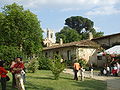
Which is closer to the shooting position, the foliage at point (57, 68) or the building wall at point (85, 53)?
the foliage at point (57, 68)

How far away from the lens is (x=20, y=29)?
3316 centimetres

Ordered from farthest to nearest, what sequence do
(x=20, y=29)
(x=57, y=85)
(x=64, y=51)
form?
(x=64, y=51) < (x=20, y=29) < (x=57, y=85)

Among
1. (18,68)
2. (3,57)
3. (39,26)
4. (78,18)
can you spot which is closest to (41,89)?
(18,68)

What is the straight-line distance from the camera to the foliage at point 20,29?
32312 mm

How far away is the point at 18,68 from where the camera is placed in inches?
396

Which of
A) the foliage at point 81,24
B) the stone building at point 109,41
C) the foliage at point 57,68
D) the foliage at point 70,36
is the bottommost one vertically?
the foliage at point 57,68

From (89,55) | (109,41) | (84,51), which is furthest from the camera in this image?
(89,55)

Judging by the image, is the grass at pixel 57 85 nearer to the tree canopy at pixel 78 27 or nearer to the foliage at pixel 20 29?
the foliage at pixel 20 29

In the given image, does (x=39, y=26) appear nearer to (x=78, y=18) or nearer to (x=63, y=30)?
(x=63, y=30)

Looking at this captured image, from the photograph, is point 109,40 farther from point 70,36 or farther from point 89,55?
point 70,36

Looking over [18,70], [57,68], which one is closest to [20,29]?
[57,68]

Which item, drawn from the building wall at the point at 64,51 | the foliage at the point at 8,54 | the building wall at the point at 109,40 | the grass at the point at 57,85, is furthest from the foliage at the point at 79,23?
the grass at the point at 57,85

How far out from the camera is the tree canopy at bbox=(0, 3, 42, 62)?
32.3 meters

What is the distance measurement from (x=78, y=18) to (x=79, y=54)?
5119 centimetres
